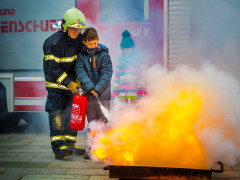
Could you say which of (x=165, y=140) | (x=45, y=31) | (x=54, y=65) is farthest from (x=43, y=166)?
(x=45, y=31)

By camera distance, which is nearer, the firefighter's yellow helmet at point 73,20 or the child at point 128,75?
the firefighter's yellow helmet at point 73,20

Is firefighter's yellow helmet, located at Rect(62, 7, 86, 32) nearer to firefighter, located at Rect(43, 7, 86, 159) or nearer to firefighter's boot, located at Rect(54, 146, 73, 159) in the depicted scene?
firefighter, located at Rect(43, 7, 86, 159)

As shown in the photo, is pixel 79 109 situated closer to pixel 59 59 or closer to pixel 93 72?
pixel 93 72

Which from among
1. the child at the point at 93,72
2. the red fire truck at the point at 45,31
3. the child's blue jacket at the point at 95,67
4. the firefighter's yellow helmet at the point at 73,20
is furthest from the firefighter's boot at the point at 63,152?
the red fire truck at the point at 45,31

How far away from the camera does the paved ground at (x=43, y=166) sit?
3145 mm

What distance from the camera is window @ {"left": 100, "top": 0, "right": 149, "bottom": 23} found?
511cm

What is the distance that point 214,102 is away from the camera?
10.8ft

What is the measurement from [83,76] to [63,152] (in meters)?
1.06

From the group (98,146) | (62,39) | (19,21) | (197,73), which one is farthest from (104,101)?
(19,21)

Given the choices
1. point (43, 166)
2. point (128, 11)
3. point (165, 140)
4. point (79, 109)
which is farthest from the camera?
point (128, 11)

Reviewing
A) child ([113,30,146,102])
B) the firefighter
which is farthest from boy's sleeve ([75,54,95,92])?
child ([113,30,146,102])

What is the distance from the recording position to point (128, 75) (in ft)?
15.1

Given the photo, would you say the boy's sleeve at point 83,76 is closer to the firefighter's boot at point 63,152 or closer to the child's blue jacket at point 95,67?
the child's blue jacket at point 95,67

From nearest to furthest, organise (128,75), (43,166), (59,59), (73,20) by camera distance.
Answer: (43,166)
(73,20)
(59,59)
(128,75)
